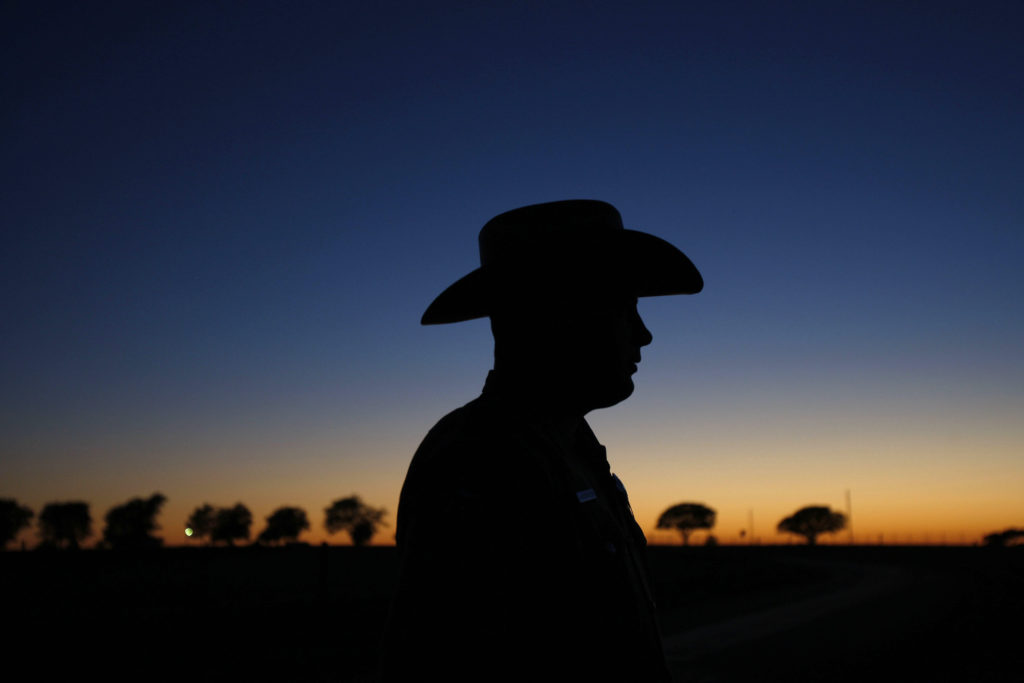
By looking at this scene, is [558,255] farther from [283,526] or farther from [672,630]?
[283,526]

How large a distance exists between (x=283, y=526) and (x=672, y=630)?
416ft

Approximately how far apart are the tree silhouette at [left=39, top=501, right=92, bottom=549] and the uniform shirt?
124m

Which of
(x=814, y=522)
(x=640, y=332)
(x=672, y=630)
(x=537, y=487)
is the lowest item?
(x=672, y=630)

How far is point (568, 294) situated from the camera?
1565 millimetres

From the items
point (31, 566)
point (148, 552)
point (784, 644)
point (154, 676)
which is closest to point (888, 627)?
point (784, 644)

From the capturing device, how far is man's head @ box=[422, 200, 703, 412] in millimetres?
1563

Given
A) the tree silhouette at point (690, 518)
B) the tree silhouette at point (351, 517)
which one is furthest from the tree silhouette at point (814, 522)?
the tree silhouette at point (351, 517)

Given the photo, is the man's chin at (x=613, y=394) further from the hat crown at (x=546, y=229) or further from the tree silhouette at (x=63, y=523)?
the tree silhouette at (x=63, y=523)

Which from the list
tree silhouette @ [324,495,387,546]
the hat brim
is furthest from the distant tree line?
the hat brim

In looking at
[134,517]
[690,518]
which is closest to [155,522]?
[134,517]

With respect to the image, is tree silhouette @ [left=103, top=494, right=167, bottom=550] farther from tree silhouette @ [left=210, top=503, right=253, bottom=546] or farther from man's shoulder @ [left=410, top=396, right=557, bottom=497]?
man's shoulder @ [left=410, top=396, right=557, bottom=497]

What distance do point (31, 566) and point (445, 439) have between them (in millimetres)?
41585

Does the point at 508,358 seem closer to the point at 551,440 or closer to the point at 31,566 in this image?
the point at 551,440

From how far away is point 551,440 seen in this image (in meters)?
1.50
